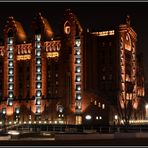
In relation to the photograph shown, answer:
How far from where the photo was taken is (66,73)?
13500 centimetres

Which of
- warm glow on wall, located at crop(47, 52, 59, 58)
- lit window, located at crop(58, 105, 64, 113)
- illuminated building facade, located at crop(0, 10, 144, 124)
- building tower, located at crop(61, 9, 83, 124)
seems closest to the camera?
illuminated building facade, located at crop(0, 10, 144, 124)

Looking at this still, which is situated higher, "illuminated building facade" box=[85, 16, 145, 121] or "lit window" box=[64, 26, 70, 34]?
"lit window" box=[64, 26, 70, 34]

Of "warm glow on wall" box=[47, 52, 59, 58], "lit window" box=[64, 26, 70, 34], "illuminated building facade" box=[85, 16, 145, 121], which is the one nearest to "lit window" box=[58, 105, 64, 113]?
"illuminated building facade" box=[85, 16, 145, 121]

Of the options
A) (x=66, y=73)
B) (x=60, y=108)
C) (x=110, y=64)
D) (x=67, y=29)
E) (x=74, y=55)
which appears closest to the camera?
(x=110, y=64)

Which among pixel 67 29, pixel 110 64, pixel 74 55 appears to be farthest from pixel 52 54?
pixel 110 64

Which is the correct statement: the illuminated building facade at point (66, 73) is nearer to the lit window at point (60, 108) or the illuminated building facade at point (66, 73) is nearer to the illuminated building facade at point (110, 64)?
the illuminated building facade at point (110, 64)

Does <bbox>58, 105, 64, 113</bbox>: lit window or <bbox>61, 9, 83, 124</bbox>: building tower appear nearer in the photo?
<bbox>61, 9, 83, 124</bbox>: building tower

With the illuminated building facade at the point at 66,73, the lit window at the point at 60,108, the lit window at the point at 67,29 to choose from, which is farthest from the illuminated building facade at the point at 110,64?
the lit window at the point at 60,108

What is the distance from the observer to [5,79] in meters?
149

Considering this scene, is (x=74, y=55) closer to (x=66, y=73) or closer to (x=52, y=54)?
(x=66, y=73)

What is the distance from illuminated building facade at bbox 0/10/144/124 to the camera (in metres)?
132

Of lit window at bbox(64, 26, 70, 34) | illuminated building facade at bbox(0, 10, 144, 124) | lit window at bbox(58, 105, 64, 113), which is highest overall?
lit window at bbox(64, 26, 70, 34)

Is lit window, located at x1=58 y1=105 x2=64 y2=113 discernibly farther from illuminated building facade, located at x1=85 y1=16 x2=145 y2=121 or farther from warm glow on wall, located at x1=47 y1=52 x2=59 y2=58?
warm glow on wall, located at x1=47 y1=52 x2=59 y2=58
